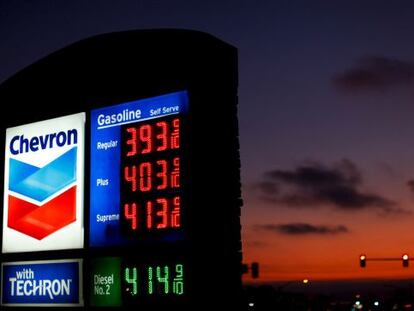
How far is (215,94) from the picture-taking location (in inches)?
592

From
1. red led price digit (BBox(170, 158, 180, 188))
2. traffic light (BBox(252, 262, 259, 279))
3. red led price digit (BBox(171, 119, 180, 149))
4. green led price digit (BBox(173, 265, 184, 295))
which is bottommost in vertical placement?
green led price digit (BBox(173, 265, 184, 295))

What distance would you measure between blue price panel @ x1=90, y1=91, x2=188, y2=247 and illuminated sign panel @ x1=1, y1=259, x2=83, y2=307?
111 centimetres

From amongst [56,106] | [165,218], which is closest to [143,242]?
[165,218]

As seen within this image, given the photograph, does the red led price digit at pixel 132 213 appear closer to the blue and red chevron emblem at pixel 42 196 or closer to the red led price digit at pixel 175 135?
the red led price digit at pixel 175 135

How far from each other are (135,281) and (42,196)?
3713 mm

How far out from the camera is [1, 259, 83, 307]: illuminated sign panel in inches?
643

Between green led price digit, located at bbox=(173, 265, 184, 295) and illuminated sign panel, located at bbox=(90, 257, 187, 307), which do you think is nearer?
green led price digit, located at bbox=(173, 265, 184, 295)

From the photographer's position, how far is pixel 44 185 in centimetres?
1725

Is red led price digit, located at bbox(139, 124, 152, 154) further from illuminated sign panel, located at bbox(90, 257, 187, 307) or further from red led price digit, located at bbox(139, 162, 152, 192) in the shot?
illuminated sign panel, located at bbox(90, 257, 187, 307)

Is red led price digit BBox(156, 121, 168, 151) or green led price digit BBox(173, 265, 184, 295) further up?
red led price digit BBox(156, 121, 168, 151)

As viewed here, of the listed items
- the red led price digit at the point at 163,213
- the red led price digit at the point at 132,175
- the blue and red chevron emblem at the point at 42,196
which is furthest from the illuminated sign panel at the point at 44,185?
the red led price digit at the point at 163,213

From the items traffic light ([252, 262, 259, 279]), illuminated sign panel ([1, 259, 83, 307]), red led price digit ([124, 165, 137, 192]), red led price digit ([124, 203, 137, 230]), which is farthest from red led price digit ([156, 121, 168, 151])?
traffic light ([252, 262, 259, 279])

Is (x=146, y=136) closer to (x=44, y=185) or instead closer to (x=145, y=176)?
(x=145, y=176)

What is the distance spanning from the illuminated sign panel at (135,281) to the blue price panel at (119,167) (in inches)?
20.0
